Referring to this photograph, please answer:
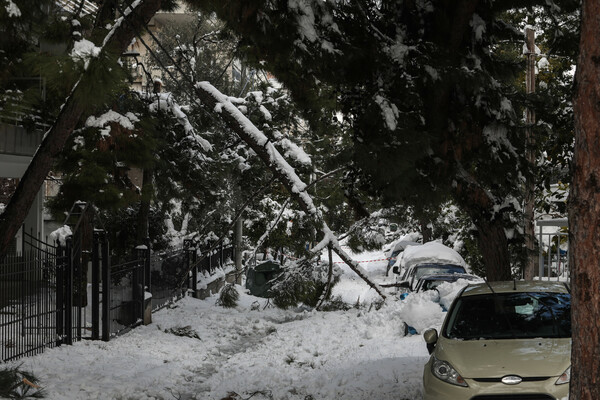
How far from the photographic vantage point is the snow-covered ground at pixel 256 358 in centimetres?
909

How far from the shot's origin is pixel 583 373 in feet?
13.9

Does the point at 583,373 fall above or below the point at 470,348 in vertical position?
above

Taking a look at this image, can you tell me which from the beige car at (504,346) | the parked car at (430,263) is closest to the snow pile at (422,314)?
the beige car at (504,346)

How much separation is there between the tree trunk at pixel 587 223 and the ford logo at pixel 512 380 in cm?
223

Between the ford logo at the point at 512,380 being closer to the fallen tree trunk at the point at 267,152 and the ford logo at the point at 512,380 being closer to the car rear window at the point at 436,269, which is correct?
the fallen tree trunk at the point at 267,152

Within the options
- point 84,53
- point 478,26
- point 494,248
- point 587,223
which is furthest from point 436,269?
point 587,223

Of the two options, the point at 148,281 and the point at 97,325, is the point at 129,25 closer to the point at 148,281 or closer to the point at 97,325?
the point at 97,325

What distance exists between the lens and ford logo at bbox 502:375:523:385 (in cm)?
650

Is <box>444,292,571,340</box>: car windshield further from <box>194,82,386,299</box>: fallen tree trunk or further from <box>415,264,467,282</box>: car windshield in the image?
<box>415,264,467,282</box>: car windshield

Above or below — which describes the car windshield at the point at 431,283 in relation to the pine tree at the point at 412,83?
below

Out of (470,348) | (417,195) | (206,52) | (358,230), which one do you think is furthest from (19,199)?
(206,52)

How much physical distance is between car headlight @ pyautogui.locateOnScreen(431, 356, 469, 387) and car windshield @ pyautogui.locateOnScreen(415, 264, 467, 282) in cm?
1179

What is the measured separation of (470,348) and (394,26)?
3.87 meters

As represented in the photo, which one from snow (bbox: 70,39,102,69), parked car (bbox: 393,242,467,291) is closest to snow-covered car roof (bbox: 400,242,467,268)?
parked car (bbox: 393,242,467,291)
